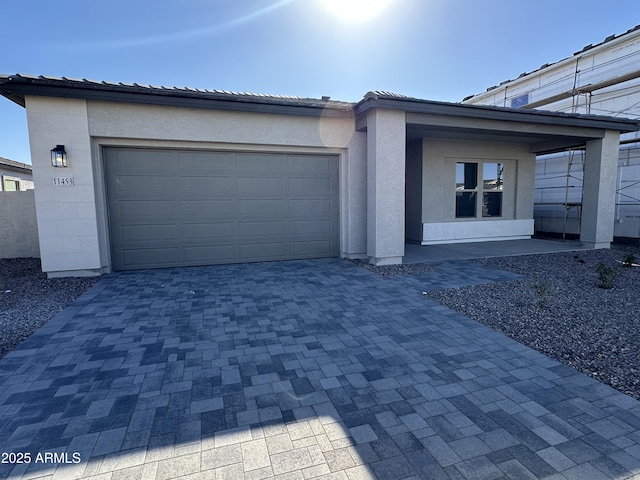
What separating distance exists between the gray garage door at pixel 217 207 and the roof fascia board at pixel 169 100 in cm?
101

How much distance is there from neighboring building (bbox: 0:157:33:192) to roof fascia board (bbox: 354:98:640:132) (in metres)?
14.6

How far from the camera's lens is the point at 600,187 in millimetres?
9125

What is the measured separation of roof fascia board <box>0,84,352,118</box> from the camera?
5750mm

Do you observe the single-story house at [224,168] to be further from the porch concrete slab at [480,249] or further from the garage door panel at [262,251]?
the porch concrete slab at [480,249]

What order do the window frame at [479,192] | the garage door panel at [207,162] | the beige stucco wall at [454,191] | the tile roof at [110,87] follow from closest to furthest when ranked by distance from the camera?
the tile roof at [110,87], the garage door panel at [207,162], the beige stucco wall at [454,191], the window frame at [479,192]

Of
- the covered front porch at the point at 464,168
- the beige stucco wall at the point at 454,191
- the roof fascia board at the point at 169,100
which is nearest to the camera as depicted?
the roof fascia board at the point at 169,100

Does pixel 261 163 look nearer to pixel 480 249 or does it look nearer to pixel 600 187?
pixel 480 249

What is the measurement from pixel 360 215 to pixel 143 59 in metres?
6.51

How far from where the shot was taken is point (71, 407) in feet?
8.03

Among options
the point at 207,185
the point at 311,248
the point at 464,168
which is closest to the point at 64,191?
the point at 207,185

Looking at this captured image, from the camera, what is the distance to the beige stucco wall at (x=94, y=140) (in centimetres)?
610

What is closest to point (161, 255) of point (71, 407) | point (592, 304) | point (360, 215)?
point (360, 215)

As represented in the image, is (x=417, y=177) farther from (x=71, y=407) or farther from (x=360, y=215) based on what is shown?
(x=71, y=407)

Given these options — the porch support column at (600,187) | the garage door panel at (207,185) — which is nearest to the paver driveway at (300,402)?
the garage door panel at (207,185)
